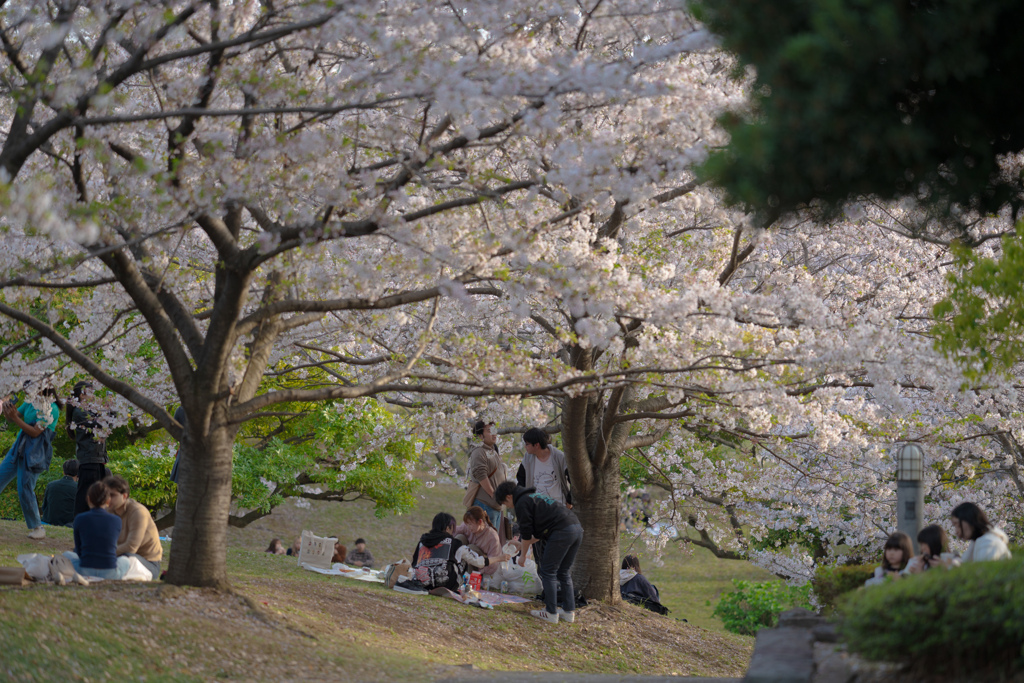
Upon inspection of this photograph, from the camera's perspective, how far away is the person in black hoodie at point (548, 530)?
9508 millimetres

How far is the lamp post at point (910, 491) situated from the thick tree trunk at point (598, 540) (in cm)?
432

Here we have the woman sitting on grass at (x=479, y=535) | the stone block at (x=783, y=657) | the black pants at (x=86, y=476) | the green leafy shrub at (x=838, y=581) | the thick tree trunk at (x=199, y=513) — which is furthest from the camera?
the black pants at (x=86, y=476)

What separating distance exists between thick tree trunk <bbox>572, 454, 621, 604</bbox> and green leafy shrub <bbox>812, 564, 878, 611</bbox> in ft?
14.5

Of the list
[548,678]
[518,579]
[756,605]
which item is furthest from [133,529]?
[756,605]

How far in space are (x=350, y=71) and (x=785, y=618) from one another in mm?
4925

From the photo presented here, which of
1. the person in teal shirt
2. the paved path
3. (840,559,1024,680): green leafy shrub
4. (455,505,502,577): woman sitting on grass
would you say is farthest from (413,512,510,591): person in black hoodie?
(840,559,1024,680): green leafy shrub

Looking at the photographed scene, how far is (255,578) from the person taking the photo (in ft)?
30.2

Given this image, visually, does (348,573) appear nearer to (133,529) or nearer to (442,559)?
(442,559)

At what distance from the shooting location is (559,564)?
31.9ft

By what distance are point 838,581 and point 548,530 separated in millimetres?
3418

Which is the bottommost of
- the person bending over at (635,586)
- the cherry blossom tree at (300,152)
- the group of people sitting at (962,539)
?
the person bending over at (635,586)

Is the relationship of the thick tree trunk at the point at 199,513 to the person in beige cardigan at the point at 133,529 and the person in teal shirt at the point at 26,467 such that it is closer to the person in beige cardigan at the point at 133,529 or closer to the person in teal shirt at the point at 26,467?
the person in beige cardigan at the point at 133,529

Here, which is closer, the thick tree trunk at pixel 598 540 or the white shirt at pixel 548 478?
the white shirt at pixel 548 478

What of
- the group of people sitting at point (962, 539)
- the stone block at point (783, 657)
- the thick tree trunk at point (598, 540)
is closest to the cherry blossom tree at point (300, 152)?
the stone block at point (783, 657)
